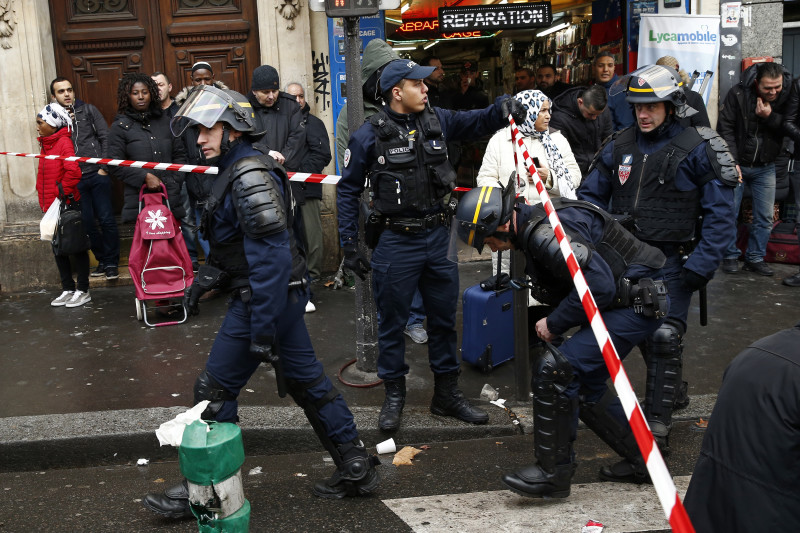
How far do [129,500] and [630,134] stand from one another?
361 centimetres

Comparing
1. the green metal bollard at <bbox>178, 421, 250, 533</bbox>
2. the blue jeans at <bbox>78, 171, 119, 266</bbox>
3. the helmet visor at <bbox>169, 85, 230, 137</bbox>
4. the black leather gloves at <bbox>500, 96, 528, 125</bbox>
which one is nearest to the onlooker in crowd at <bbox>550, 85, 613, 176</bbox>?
the black leather gloves at <bbox>500, 96, 528, 125</bbox>

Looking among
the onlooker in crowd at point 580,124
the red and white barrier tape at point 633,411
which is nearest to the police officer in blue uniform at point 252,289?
the red and white barrier tape at point 633,411

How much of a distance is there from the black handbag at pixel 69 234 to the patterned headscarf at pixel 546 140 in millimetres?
4112

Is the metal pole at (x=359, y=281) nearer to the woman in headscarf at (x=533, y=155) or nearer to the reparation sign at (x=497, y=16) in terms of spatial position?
the woman in headscarf at (x=533, y=155)

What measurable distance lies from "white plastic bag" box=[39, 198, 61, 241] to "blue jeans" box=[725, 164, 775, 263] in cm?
657

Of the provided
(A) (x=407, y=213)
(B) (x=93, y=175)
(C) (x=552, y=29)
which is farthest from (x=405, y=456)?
(C) (x=552, y=29)

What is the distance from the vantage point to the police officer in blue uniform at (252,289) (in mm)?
3893

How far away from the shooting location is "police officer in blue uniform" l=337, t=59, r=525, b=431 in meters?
5.01

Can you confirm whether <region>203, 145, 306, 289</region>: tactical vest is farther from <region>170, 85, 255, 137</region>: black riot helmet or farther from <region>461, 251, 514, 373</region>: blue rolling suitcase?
<region>461, 251, 514, 373</region>: blue rolling suitcase

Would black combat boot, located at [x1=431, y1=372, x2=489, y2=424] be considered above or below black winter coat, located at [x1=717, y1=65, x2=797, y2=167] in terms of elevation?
below

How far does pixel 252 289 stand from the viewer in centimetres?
390

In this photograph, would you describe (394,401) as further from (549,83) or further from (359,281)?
(549,83)

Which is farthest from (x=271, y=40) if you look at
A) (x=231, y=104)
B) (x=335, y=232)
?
(x=231, y=104)

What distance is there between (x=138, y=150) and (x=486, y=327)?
380 cm
